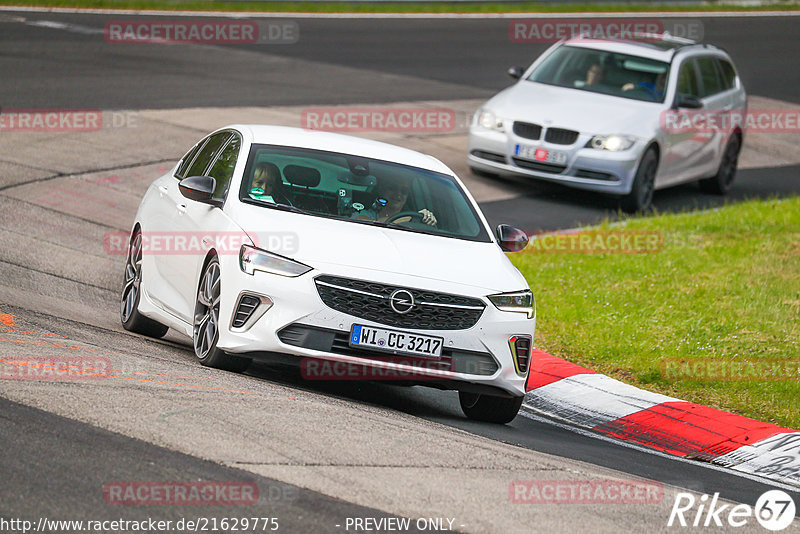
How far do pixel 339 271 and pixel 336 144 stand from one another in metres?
1.85

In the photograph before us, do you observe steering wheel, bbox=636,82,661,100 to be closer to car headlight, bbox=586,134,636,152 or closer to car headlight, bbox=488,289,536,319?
car headlight, bbox=586,134,636,152

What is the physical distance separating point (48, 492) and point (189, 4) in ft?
90.8

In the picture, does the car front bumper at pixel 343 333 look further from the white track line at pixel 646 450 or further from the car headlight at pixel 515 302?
the white track line at pixel 646 450

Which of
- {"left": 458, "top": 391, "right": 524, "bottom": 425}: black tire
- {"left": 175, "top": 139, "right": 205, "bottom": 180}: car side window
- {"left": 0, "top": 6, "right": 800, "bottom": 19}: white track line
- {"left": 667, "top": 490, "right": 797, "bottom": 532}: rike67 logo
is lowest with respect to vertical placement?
{"left": 0, "top": 6, "right": 800, "bottom": 19}: white track line

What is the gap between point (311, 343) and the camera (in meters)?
7.57

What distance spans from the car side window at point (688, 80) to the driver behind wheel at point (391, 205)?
10.0m

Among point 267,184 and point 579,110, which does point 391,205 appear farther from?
point 579,110

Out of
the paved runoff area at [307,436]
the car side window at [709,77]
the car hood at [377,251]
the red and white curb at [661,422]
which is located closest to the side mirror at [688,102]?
the car side window at [709,77]

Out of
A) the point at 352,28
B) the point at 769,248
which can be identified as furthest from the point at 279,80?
the point at 769,248

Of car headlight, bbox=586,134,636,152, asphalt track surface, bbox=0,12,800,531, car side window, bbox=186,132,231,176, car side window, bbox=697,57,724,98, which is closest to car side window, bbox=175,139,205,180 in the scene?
car side window, bbox=186,132,231,176

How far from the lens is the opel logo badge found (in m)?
7.60

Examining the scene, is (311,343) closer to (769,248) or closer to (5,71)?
(769,248)

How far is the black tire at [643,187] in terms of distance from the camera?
1691 centimetres

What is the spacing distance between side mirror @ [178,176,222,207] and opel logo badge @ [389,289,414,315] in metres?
1.65
